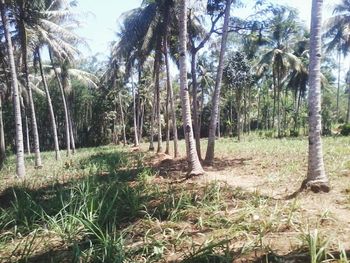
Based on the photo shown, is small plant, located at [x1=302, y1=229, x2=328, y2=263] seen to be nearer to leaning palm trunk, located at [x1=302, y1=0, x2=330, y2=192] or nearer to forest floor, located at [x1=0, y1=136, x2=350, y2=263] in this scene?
forest floor, located at [x1=0, y1=136, x2=350, y2=263]

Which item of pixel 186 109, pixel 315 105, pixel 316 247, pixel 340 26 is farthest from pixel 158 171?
pixel 340 26

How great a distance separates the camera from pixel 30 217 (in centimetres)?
664

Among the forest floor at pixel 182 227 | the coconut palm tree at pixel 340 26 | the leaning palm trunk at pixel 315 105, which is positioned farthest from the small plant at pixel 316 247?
the coconut palm tree at pixel 340 26

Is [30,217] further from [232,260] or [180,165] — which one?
[180,165]

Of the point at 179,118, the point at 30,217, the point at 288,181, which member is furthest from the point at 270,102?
the point at 30,217

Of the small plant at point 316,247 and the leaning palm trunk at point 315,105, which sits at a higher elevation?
the leaning palm trunk at point 315,105

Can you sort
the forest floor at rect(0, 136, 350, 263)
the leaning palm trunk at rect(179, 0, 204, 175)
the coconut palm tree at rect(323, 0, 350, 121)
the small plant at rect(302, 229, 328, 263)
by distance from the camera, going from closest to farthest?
1. the small plant at rect(302, 229, 328, 263)
2. the forest floor at rect(0, 136, 350, 263)
3. the leaning palm trunk at rect(179, 0, 204, 175)
4. the coconut palm tree at rect(323, 0, 350, 121)

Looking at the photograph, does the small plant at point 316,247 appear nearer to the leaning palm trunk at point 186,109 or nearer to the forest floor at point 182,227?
the forest floor at point 182,227

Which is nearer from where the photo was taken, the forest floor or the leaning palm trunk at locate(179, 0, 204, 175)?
the forest floor

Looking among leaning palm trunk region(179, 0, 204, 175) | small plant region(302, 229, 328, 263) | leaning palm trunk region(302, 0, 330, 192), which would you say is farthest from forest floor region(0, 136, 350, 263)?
leaning palm trunk region(179, 0, 204, 175)

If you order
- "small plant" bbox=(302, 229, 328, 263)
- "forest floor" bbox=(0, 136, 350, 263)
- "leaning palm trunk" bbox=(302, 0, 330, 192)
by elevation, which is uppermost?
"leaning palm trunk" bbox=(302, 0, 330, 192)

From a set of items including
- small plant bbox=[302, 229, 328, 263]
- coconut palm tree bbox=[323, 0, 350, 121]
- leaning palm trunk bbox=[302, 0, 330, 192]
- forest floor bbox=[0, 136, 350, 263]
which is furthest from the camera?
coconut palm tree bbox=[323, 0, 350, 121]

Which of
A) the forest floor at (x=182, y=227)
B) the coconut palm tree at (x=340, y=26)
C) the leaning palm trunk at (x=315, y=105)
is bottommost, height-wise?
the forest floor at (x=182, y=227)

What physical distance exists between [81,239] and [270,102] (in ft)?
173
